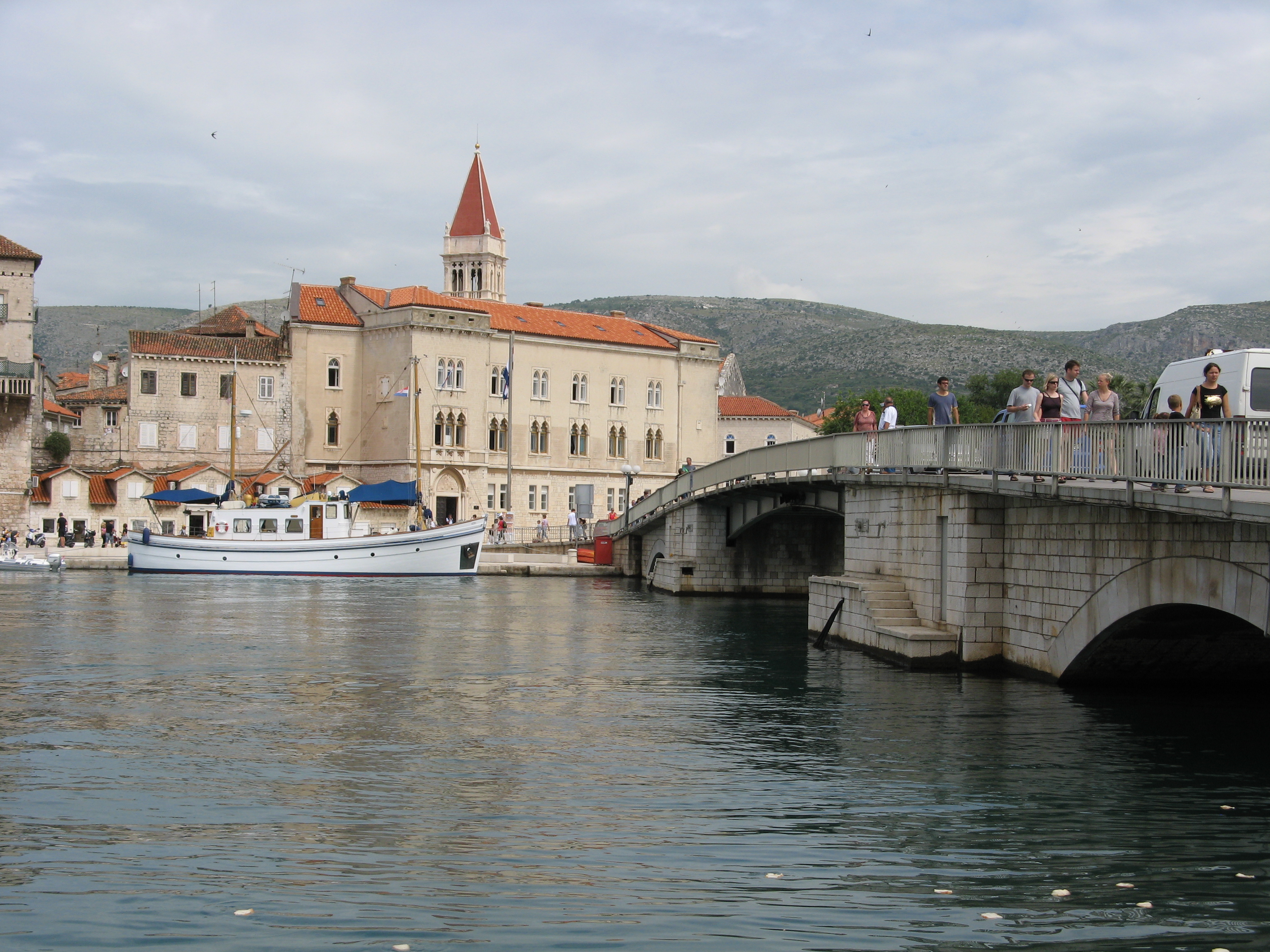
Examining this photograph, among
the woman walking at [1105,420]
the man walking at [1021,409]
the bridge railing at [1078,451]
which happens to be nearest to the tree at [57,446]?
the bridge railing at [1078,451]

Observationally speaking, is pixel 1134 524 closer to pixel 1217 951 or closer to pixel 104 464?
pixel 1217 951

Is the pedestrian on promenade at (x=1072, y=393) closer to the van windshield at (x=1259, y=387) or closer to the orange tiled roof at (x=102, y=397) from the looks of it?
the van windshield at (x=1259, y=387)

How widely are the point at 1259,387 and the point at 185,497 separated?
170 ft

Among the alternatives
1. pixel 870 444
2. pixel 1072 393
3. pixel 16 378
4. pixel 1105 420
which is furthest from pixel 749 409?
pixel 1105 420

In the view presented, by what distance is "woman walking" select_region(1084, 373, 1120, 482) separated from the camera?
17.0 m

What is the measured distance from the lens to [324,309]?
80375 millimetres

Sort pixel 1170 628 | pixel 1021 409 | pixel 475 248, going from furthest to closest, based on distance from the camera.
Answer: pixel 475 248
pixel 1021 409
pixel 1170 628

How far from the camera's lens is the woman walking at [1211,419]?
46.9 feet

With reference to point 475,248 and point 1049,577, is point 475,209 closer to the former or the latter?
point 475,248

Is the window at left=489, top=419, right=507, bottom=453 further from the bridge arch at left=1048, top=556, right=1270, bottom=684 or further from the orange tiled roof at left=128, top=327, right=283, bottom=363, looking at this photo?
the bridge arch at left=1048, top=556, right=1270, bottom=684

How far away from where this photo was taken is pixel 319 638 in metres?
30.2

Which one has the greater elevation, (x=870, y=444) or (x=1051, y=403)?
(x=1051, y=403)

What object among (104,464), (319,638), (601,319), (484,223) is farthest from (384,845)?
(484,223)

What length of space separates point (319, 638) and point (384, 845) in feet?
62.4
